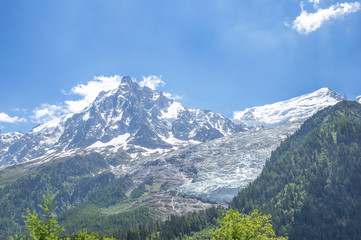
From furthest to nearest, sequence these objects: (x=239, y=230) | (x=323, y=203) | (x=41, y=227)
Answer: (x=323, y=203)
(x=239, y=230)
(x=41, y=227)

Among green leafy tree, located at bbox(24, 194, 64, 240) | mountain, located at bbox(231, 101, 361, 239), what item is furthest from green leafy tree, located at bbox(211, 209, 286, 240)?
mountain, located at bbox(231, 101, 361, 239)

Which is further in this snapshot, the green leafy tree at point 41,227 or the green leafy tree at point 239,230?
the green leafy tree at point 239,230

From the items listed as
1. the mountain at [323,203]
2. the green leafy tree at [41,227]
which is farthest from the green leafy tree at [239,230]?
the mountain at [323,203]

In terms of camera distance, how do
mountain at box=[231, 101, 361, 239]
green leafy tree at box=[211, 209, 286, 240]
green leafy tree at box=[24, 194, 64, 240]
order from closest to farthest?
green leafy tree at box=[24, 194, 64, 240], green leafy tree at box=[211, 209, 286, 240], mountain at box=[231, 101, 361, 239]

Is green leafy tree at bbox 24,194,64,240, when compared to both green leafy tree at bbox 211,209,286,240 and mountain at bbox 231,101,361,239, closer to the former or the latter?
green leafy tree at bbox 211,209,286,240

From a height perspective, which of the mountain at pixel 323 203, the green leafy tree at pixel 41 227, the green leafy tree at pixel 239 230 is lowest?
the mountain at pixel 323 203

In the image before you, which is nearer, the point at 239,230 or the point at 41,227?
the point at 41,227

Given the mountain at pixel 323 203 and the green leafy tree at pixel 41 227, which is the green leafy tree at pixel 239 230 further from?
the mountain at pixel 323 203

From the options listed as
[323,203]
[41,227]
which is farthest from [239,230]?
[323,203]

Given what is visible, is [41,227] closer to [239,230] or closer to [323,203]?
[239,230]

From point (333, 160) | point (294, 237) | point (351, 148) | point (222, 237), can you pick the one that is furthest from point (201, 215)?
point (222, 237)

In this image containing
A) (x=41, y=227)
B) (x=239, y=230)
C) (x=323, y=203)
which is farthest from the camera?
(x=323, y=203)

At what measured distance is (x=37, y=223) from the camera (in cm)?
2441

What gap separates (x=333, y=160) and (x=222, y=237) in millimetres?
196636
